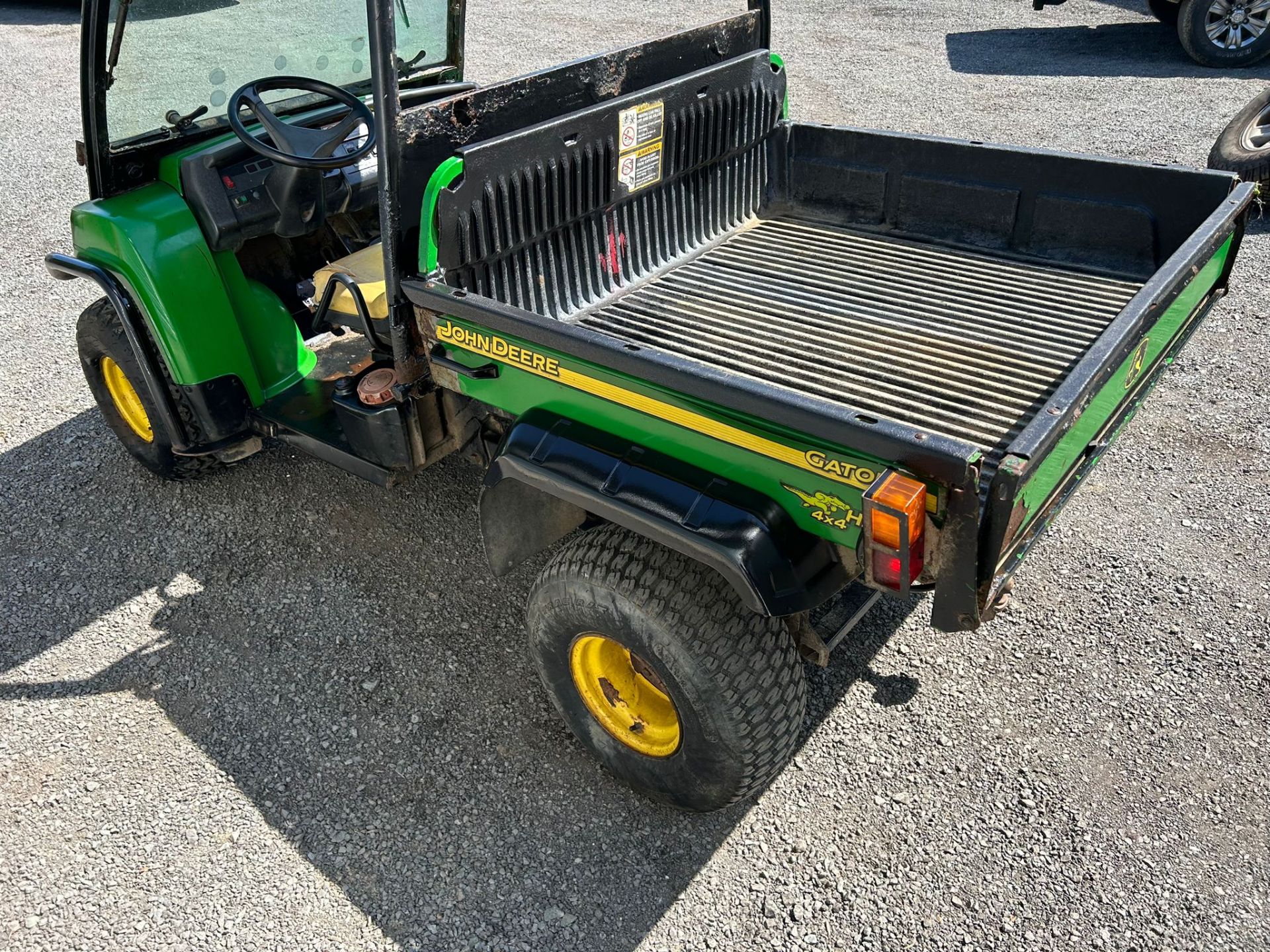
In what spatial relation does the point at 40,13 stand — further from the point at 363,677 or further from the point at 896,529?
the point at 896,529

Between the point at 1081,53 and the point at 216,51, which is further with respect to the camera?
the point at 1081,53

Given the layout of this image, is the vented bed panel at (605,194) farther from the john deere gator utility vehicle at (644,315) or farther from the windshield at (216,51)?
the windshield at (216,51)

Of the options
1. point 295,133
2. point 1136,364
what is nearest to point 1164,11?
point 1136,364

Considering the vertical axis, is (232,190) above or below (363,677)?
above

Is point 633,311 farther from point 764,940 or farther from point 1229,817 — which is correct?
point 1229,817

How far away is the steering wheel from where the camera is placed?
3.15 metres

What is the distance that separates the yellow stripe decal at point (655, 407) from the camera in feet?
7.03

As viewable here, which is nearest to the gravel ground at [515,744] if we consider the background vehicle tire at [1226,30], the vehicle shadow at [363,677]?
the vehicle shadow at [363,677]

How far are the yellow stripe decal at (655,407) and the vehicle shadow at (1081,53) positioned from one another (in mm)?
7831

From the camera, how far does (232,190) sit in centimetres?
340

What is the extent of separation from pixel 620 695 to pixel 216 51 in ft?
8.38

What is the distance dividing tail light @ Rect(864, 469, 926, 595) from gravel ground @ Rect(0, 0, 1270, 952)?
3.19 ft

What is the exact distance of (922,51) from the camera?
966 centimetres

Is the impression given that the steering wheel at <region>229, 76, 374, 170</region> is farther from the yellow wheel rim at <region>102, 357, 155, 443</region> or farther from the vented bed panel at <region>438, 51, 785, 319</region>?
the yellow wheel rim at <region>102, 357, 155, 443</region>
